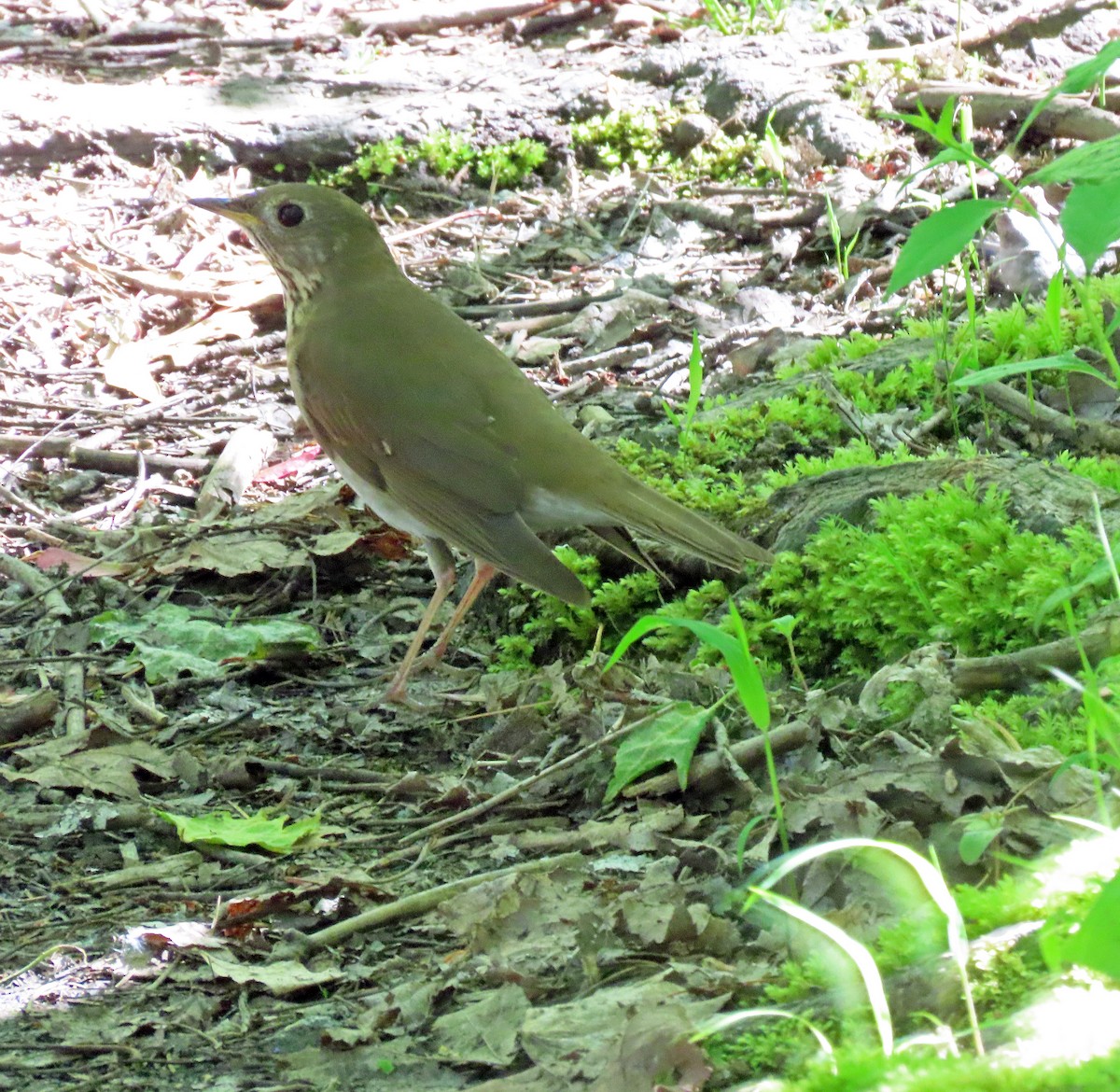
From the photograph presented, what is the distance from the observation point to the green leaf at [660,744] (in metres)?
3.13

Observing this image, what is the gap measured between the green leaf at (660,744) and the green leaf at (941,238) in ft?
3.52

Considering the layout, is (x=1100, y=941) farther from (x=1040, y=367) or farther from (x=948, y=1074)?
(x=1040, y=367)

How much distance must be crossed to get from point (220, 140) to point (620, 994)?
21.3ft

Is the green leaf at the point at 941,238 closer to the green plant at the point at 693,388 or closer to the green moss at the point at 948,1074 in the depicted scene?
the green moss at the point at 948,1074

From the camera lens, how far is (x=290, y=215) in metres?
5.20

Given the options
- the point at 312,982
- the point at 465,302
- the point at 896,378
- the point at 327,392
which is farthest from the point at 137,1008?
the point at 465,302

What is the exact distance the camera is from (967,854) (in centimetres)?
231

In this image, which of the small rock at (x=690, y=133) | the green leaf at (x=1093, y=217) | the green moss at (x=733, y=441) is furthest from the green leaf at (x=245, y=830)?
the small rock at (x=690, y=133)

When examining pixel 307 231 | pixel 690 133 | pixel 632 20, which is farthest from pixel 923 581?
pixel 632 20

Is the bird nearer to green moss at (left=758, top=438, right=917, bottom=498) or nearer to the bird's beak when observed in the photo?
the bird's beak

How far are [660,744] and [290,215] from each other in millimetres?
2915

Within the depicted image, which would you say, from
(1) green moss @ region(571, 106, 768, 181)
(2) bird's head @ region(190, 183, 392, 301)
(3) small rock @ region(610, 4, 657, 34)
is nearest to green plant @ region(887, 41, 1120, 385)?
(2) bird's head @ region(190, 183, 392, 301)

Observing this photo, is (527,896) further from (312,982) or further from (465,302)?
(465,302)

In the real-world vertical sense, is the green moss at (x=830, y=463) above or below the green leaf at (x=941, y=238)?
below
